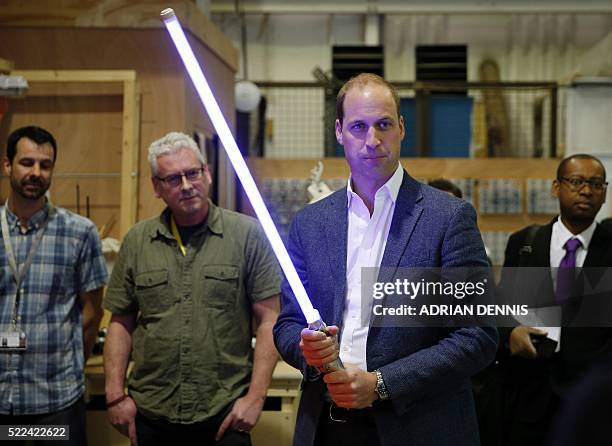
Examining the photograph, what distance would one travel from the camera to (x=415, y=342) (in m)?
1.50

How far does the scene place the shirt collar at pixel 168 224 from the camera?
2.32 meters

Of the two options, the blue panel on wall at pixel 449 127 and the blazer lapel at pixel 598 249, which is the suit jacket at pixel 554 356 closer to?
the blazer lapel at pixel 598 249

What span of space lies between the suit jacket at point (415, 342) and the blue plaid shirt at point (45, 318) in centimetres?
113

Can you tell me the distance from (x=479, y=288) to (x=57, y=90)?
9.26 feet

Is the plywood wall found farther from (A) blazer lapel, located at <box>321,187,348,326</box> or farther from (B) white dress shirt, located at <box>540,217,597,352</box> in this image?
(A) blazer lapel, located at <box>321,187,348,326</box>

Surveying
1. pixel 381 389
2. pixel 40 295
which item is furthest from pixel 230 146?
pixel 40 295

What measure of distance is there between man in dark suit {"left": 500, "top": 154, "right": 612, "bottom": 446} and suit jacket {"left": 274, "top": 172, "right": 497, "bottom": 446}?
1.07 m

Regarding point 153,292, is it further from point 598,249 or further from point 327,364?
point 598,249

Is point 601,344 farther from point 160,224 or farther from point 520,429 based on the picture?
point 160,224

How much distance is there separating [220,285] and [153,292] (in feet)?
0.73

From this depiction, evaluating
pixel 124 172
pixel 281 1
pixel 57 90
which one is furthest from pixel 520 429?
pixel 281 1

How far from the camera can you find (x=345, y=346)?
1.52 m

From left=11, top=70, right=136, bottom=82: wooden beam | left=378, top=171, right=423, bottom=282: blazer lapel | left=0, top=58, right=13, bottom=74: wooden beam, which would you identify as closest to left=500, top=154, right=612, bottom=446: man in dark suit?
left=378, top=171, right=423, bottom=282: blazer lapel

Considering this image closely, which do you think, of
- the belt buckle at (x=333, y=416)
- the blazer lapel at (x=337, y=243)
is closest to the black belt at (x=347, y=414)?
the belt buckle at (x=333, y=416)
